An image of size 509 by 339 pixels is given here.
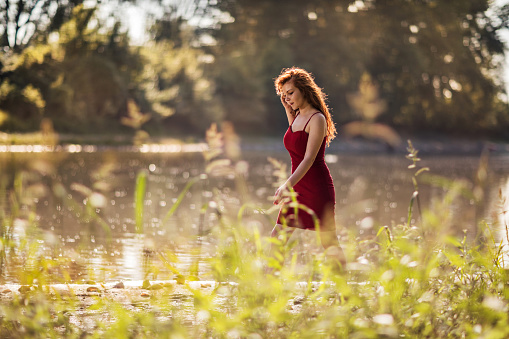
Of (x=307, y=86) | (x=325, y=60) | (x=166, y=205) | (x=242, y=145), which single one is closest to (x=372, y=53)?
(x=325, y=60)

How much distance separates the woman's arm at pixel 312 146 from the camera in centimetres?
464

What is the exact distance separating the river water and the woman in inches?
7.2

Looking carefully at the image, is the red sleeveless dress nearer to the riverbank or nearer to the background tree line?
the riverbank

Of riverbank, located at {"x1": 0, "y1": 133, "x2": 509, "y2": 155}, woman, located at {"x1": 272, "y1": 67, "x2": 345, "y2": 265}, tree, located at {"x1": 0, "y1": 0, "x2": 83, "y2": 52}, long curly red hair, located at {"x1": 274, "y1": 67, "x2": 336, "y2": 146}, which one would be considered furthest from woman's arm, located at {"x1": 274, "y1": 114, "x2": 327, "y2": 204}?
tree, located at {"x1": 0, "y1": 0, "x2": 83, "y2": 52}

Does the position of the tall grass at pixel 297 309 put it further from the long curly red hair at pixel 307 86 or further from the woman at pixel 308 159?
the long curly red hair at pixel 307 86

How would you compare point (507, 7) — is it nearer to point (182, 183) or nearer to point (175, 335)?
point (182, 183)

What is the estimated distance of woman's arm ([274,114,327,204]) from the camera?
183 inches

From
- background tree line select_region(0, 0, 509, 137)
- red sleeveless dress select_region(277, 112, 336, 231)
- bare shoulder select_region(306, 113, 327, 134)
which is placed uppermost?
background tree line select_region(0, 0, 509, 137)

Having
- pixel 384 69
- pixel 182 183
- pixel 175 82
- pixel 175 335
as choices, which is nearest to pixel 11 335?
pixel 175 335

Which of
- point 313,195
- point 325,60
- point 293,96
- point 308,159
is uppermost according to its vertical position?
point 325,60

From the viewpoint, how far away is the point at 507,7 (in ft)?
163

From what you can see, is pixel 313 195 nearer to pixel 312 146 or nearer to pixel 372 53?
pixel 312 146

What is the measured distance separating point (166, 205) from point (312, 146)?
700 centimetres

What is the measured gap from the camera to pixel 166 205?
449 inches
